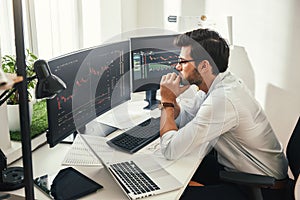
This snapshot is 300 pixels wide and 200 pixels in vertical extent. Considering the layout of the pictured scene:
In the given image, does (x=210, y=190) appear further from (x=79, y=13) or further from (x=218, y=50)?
(x=79, y=13)

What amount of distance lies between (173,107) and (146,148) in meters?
0.23

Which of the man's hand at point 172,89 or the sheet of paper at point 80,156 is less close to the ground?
the man's hand at point 172,89

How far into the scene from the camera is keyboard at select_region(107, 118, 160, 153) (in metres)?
1.69

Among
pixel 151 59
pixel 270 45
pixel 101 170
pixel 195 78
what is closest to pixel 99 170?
pixel 101 170

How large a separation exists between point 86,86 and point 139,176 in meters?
0.50

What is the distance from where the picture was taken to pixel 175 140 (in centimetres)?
157

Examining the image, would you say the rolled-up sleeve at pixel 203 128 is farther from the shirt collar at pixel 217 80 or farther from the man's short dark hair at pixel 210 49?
the man's short dark hair at pixel 210 49

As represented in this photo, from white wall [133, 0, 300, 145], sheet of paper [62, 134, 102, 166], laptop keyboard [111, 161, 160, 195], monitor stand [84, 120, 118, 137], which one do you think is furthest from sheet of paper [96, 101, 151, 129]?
white wall [133, 0, 300, 145]

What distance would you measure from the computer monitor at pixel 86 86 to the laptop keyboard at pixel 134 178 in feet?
0.90

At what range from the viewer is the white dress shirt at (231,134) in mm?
1570

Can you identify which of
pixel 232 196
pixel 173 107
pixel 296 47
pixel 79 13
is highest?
pixel 79 13

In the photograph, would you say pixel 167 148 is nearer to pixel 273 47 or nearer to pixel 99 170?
pixel 99 170

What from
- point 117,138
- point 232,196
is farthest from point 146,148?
point 232,196

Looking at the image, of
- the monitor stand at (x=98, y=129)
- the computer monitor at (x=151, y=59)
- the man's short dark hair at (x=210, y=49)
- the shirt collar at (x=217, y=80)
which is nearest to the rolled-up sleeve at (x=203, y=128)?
the shirt collar at (x=217, y=80)
